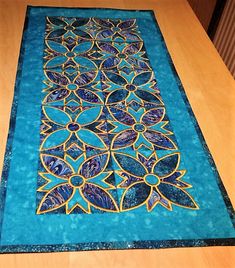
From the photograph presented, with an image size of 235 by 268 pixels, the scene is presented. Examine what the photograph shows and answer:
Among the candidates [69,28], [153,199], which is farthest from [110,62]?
[153,199]

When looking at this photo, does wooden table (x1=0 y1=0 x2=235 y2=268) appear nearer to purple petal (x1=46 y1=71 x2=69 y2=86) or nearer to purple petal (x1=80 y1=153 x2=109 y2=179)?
purple petal (x1=46 y1=71 x2=69 y2=86)

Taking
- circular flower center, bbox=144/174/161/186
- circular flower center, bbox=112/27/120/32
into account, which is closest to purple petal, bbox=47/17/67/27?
circular flower center, bbox=112/27/120/32

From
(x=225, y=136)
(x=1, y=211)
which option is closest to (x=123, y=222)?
(x=1, y=211)

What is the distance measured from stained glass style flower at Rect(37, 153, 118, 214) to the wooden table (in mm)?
150

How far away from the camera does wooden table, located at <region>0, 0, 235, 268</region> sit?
0.99 metres

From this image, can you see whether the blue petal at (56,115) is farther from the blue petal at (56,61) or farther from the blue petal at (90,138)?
the blue petal at (56,61)

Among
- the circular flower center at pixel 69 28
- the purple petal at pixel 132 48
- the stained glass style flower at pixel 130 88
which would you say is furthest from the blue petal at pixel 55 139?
the circular flower center at pixel 69 28

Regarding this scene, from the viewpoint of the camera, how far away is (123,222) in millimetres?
1066

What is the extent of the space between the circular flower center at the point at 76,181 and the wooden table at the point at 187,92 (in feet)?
0.75

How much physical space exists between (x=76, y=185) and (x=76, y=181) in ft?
0.05

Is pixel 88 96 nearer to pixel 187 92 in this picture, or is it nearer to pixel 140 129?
pixel 140 129

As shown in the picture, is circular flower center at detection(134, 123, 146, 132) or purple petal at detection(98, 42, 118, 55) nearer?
circular flower center at detection(134, 123, 146, 132)

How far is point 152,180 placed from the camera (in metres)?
1.19

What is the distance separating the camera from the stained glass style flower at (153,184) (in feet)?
3.71
